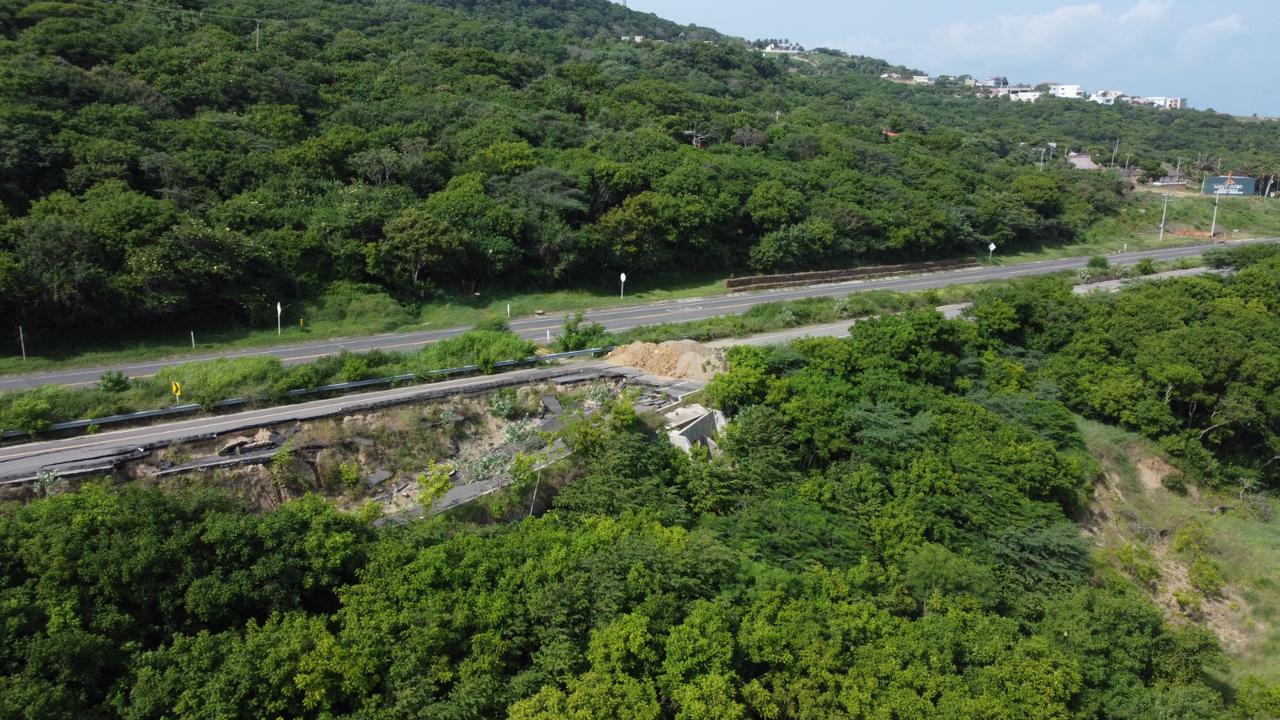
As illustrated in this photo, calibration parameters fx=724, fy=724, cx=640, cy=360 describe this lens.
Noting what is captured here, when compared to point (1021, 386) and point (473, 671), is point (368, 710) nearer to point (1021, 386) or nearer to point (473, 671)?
point (473, 671)

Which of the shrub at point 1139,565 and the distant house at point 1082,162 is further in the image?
the distant house at point 1082,162

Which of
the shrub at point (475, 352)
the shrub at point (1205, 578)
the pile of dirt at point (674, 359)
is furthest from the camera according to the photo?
the pile of dirt at point (674, 359)

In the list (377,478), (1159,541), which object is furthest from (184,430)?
(1159,541)

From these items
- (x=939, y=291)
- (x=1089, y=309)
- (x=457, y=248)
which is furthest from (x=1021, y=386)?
(x=457, y=248)

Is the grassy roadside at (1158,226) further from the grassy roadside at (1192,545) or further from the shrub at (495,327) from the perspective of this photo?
the shrub at (495,327)

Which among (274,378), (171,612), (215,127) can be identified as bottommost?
(171,612)

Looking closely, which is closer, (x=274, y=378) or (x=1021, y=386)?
(x=274, y=378)

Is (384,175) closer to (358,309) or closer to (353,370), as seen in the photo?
(358,309)

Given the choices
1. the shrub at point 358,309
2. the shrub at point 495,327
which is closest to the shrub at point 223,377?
the shrub at point 495,327
